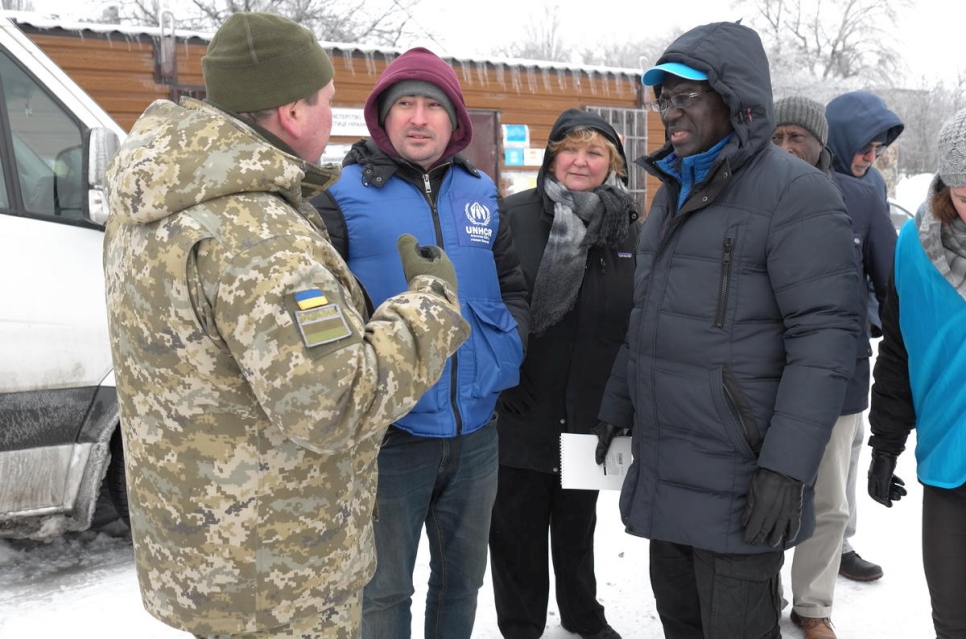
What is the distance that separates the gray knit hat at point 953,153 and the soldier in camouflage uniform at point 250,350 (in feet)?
4.37

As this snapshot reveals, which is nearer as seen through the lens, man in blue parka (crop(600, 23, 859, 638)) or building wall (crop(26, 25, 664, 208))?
man in blue parka (crop(600, 23, 859, 638))

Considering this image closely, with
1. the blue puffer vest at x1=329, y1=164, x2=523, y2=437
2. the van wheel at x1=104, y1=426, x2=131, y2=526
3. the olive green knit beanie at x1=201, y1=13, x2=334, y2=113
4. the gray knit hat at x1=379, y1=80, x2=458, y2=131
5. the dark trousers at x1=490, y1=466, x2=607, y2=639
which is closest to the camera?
the olive green knit beanie at x1=201, y1=13, x2=334, y2=113

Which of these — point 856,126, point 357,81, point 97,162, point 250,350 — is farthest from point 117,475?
point 357,81

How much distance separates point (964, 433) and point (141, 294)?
201cm

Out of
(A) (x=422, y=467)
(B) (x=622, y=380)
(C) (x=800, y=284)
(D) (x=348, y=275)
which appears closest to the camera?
(D) (x=348, y=275)

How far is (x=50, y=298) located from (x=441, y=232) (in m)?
1.93

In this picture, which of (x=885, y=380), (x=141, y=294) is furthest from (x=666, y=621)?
(x=141, y=294)

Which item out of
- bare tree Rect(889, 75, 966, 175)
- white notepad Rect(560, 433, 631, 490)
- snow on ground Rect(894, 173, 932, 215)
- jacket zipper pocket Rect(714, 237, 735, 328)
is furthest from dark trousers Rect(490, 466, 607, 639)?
bare tree Rect(889, 75, 966, 175)

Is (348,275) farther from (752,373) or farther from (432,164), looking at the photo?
(752,373)

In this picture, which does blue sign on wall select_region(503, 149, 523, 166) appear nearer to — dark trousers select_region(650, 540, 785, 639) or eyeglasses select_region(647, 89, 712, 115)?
eyeglasses select_region(647, 89, 712, 115)

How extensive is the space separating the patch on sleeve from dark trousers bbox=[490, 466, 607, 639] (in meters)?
1.69

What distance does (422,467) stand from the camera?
2412 millimetres

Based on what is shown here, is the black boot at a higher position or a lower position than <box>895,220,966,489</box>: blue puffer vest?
lower

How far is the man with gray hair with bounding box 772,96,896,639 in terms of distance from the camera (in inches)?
124
